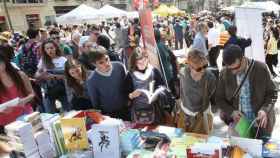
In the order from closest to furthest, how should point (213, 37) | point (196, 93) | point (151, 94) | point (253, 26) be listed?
point (196, 93), point (151, 94), point (253, 26), point (213, 37)

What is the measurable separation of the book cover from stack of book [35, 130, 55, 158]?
5.0 inches

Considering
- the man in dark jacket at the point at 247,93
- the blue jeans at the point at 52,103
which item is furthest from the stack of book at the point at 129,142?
the blue jeans at the point at 52,103

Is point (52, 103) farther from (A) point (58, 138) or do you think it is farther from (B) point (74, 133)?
(B) point (74, 133)

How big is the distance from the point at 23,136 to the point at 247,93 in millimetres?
1785

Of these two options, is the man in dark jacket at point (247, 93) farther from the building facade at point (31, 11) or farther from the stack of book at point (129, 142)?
the building facade at point (31, 11)

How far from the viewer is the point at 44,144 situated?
7.83 feet

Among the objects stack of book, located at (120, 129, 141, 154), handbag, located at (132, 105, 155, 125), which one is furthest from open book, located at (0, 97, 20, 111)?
handbag, located at (132, 105, 155, 125)

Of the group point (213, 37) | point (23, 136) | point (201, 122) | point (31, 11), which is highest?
point (31, 11)

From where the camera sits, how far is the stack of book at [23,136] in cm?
216

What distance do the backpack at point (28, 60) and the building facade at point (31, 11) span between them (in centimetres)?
3567

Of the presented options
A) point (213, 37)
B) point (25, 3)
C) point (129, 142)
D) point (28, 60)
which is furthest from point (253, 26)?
point (25, 3)

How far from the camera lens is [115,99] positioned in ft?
10.3

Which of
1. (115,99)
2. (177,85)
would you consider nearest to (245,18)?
(177,85)

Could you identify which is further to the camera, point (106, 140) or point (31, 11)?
point (31, 11)
